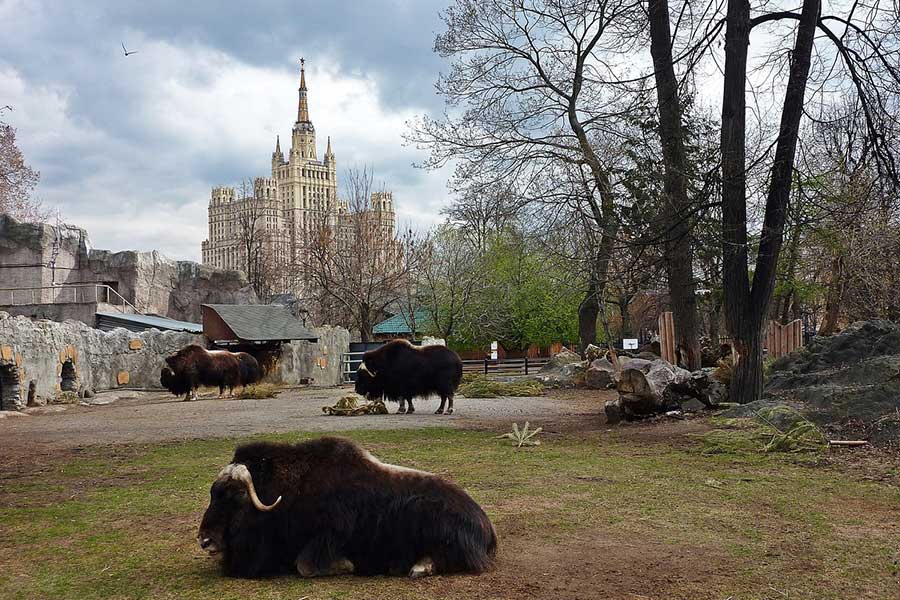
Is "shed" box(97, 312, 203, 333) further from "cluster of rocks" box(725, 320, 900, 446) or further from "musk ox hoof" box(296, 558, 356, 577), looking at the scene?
"musk ox hoof" box(296, 558, 356, 577)

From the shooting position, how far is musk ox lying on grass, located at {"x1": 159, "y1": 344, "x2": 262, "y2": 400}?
22.4 metres

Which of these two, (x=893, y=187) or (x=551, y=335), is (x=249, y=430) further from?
(x=551, y=335)

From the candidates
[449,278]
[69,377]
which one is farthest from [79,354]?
[449,278]

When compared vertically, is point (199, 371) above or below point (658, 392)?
above

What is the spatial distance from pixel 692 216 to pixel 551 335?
105ft

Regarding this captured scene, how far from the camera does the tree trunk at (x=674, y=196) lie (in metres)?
13.6

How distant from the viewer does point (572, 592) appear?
177 inches

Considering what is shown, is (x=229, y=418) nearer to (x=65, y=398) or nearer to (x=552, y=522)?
(x=65, y=398)

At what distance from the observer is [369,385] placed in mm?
17266

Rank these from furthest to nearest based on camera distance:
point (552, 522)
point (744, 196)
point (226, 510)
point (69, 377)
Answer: point (69, 377)
point (744, 196)
point (552, 522)
point (226, 510)

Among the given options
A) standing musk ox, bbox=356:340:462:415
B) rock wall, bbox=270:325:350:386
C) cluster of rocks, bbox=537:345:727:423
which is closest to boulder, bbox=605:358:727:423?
cluster of rocks, bbox=537:345:727:423

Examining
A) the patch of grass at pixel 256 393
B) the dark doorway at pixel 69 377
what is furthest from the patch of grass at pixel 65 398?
the patch of grass at pixel 256 393

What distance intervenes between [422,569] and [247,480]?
3.72ft

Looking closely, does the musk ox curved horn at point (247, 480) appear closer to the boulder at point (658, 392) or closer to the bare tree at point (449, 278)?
the boulder at point (658, 392)
